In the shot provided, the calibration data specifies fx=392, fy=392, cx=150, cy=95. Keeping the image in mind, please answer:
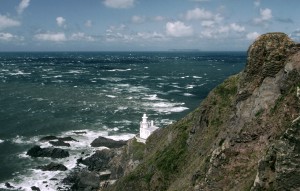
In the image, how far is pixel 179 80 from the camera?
18238 cm

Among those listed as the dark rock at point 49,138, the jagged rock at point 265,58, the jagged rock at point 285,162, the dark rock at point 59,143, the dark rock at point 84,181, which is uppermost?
the jagged rock at point 265,58

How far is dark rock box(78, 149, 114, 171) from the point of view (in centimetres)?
6844

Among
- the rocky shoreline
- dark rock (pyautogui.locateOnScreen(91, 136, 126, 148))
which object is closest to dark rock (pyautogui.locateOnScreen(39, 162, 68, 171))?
the rocky shoreline

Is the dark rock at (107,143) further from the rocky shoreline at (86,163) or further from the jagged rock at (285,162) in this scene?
the jagged rock at (285,162)

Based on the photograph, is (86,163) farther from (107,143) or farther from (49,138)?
(49,138)

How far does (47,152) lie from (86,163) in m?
9.63

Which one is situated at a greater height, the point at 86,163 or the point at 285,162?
the point at 285,162

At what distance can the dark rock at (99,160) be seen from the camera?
68.4 meters

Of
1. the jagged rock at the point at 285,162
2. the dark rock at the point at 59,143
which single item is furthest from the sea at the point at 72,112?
the jagged rock at the point at 285,162

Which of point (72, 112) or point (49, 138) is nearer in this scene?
point (49, 138)

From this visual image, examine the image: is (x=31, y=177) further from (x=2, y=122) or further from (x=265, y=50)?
(x=265, y=50)

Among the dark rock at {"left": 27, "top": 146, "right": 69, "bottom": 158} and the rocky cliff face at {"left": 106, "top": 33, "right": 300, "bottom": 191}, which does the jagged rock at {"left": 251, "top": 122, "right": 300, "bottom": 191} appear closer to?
the rocky cliff face at {"left": 106, "top": 33, "right": 300, "bottom": 191}

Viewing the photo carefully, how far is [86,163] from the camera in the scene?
70812 mm

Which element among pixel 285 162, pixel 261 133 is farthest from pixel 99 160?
pixel 285 162
